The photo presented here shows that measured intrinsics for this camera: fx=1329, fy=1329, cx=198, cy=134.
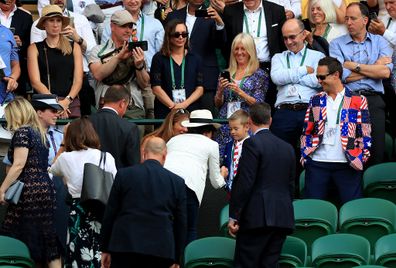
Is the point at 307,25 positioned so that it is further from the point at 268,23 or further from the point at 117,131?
the point at 117,131

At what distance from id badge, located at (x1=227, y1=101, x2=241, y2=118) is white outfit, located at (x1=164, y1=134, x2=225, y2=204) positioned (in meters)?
1.78

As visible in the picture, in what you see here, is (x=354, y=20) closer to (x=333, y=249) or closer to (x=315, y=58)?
(x=315, y=58)

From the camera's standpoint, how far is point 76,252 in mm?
11062

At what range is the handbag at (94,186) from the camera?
10828mm

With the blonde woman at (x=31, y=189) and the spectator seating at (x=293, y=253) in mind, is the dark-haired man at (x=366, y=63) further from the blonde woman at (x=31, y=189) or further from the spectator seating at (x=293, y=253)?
the blonde woman at (x=31, y=189)

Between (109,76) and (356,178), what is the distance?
2.83 meters

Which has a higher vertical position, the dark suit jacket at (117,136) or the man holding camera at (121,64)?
the man holding camera at (121,64)

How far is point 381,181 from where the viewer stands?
1323 centimetres

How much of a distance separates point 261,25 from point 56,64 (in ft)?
7.43

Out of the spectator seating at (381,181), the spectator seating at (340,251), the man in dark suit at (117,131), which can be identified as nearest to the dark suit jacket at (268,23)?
the spectator seating at (381,181)

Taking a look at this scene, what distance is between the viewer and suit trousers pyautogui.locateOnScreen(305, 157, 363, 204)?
13023 millimetres

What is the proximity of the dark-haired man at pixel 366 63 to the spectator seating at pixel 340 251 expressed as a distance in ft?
8.16

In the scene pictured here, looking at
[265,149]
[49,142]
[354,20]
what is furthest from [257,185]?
[354,20]

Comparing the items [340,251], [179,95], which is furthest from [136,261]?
[179,95]
